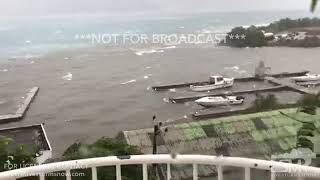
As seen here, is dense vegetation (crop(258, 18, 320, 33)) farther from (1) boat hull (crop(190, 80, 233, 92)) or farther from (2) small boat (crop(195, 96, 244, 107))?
(2) small boat (crop(195, 96, 244, 107))

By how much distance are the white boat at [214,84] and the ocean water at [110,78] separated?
3.36 ft

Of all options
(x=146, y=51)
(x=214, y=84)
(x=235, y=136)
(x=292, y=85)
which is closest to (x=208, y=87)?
(x=214, y=84)

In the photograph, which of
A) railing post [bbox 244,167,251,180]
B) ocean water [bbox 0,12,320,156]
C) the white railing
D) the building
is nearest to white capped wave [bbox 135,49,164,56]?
ocean water [bbox 0,12,320,156]

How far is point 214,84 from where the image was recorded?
29.3 meters

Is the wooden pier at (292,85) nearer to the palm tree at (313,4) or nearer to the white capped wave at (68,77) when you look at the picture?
the white capped wave at (68,77)

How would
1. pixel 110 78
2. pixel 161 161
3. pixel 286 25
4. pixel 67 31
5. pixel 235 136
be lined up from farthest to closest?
pixel 67 31 → pixel 286 25 → pixel 110 78 → pixel 235 136 → pixel 161 161

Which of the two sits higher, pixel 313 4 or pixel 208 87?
pixel 313 4

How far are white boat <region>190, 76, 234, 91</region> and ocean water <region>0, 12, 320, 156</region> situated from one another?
40.3 inches

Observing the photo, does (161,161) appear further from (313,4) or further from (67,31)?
(67,31)

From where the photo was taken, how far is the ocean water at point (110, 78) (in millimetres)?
21875

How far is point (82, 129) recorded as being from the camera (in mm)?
20453

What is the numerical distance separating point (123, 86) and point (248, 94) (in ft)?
28.3

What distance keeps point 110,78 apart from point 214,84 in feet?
28.9

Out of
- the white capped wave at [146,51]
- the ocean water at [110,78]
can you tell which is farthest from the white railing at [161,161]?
the white capped wave at [146,51]
